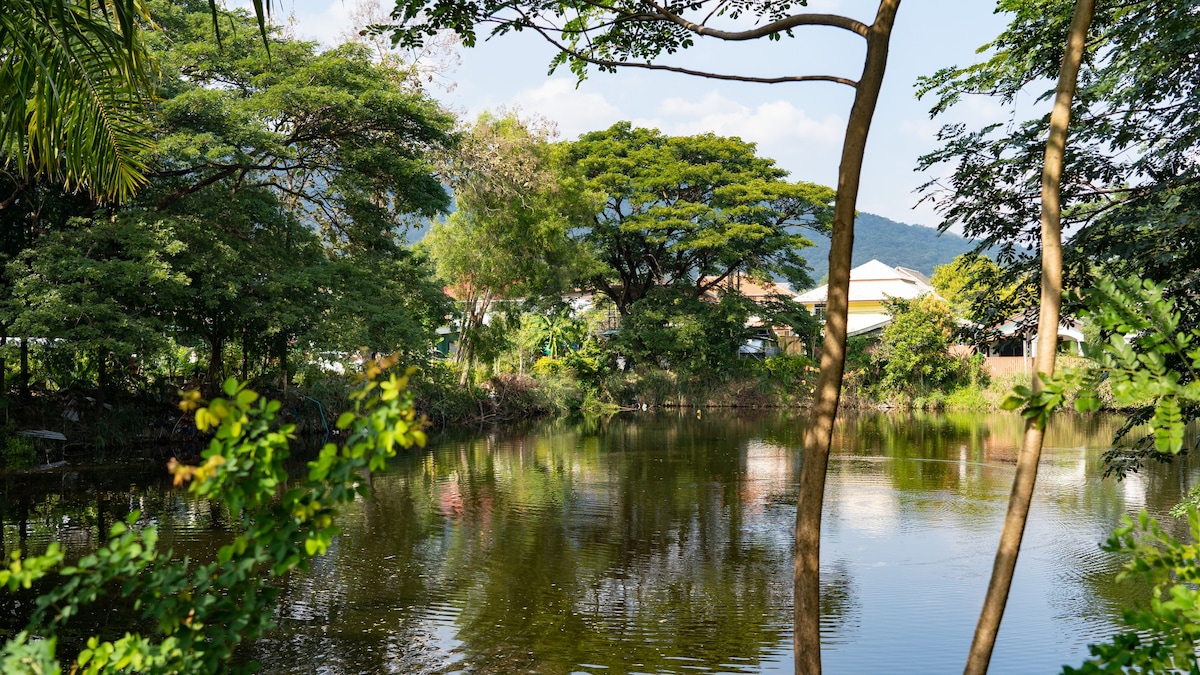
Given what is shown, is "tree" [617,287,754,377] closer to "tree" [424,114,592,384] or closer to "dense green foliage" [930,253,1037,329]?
"tree" [424,114,592,384]

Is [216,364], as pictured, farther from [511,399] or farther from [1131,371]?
[1131,371]

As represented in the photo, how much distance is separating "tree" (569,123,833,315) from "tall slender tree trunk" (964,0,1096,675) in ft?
84.5

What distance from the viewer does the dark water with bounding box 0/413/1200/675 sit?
6711 mm

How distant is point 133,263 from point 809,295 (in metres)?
31.1

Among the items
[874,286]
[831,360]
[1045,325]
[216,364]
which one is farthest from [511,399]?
[1045,325]

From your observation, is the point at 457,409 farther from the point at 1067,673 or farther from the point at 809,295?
the point at 1067,673

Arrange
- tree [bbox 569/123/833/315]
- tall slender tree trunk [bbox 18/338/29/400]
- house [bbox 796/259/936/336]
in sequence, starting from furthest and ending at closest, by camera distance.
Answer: house [bbox 796/259/936/336] → tree [bbox 569/123/833/315] → tall slender tree trunk [bbox 18/338/29/400]

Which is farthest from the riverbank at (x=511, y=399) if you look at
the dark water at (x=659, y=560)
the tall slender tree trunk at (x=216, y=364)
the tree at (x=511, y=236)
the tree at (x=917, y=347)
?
the dark water at (x=659, y=560)

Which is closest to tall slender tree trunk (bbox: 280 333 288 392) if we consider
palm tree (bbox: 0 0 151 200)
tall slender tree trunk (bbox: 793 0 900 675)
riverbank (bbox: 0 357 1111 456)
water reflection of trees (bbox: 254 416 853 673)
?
riverbank (bbox: 0 357 1111 456)

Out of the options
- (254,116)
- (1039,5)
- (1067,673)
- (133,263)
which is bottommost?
(1067,673)

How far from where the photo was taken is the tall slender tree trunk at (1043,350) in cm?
323

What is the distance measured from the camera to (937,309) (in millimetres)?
30219

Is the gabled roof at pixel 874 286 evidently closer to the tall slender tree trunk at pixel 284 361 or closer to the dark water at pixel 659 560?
the dark water at pixel 659 560

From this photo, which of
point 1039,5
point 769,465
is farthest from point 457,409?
point 1039,5
